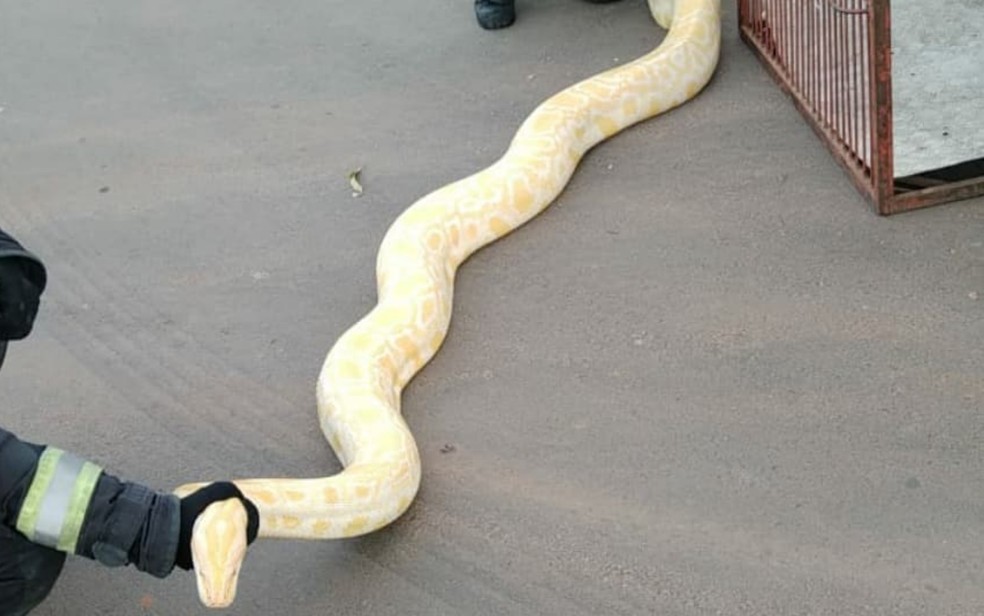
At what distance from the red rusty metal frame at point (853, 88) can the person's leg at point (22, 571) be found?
3.08m

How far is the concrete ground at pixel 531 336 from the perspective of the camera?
12.1 ft

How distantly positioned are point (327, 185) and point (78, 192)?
1.08 meters

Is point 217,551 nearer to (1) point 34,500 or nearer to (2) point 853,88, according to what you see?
(1) point 34,500

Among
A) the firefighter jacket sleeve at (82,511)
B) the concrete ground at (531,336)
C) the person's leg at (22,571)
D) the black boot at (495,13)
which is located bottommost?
the black boot at (495,13)

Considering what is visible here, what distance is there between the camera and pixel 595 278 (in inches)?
197

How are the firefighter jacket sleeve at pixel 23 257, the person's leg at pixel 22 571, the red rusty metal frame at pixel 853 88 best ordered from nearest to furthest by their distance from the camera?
the firefighter jacket sleeve at pixel 23 257, the person's leg at pixel 22 571, the red rusty metal frame at pixel 853 88

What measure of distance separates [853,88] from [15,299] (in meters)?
3.29

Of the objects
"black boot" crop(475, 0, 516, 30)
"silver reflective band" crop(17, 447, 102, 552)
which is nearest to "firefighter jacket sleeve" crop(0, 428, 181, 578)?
"silver reflective band" crop(17, 447, 102, 552)

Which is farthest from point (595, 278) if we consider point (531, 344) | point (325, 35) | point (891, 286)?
point (325, 35)

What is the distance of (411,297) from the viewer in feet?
15.4

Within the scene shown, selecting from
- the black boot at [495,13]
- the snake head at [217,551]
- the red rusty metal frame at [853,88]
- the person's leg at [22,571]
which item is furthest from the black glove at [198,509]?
the black boot at [495,13]

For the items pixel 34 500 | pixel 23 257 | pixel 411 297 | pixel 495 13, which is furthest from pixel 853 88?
pixel 34 500

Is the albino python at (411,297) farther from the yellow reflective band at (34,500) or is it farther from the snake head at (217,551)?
the yellow reflective band at (34,500)

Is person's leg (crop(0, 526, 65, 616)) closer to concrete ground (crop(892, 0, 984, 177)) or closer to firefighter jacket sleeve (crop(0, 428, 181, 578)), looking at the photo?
firefighter jacket sleeve (crop(0, 428, 181, 578))
